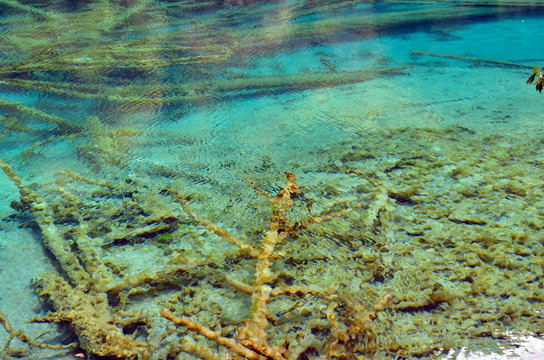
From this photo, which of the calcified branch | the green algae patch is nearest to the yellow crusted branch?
the green algae patch

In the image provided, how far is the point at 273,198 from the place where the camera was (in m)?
1.70

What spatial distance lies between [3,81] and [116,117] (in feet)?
3.13

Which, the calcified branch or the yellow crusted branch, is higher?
the calcified branch

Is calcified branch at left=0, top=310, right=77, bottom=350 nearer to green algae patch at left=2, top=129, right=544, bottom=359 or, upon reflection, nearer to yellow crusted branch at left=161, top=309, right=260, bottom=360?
green algae patch at left=2, top=129, right=544, bottom=359

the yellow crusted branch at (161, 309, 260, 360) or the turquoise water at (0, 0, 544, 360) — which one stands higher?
the turquoise water at (0, 0, 544, 360)

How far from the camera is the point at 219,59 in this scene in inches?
122

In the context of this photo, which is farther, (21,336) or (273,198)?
(273,198)

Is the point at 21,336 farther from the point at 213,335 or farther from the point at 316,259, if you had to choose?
the point at 316,259

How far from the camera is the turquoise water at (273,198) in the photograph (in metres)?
1.19

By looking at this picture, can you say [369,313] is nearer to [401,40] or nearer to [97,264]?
[97,264]

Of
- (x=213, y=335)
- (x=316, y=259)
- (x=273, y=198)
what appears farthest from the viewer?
(x=273, y=198)

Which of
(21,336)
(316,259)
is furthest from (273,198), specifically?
(21,336)

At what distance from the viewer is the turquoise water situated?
1.19 m

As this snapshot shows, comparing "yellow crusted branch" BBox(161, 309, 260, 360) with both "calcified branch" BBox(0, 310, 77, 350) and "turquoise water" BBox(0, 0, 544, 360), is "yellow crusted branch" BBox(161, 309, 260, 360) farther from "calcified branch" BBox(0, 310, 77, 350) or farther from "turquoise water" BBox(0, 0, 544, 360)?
"calcified branch" BBox(0, 310, 77, 350)
